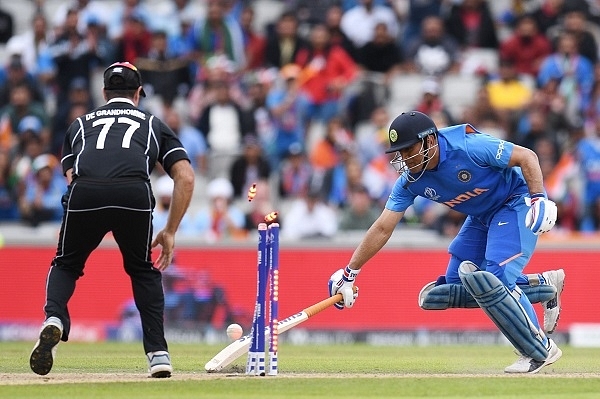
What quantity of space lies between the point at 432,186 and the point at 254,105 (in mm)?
9534

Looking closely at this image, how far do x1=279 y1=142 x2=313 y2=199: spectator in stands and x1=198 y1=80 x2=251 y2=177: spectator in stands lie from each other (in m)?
0.95

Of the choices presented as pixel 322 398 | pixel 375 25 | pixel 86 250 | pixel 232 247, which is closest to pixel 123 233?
pixel 86 250

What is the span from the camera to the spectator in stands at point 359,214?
1641cm

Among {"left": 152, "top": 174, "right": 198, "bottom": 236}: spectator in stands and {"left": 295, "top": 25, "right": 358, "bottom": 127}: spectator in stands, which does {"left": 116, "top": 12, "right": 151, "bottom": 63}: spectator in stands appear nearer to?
{"left": 295, "top": 25, "right": 358, "bottom": 127}: spectator in stands

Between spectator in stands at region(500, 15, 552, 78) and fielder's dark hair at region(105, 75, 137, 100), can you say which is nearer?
fielder's dark hair at region(105, 75, 137, 100)

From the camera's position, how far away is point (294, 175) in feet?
58.0

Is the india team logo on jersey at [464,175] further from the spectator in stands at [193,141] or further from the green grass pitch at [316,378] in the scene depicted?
the spectator in stands at [193,141]

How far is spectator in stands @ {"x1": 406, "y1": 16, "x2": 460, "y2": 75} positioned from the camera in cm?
1942

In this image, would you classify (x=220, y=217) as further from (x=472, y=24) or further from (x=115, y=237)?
(x=115, y=237)

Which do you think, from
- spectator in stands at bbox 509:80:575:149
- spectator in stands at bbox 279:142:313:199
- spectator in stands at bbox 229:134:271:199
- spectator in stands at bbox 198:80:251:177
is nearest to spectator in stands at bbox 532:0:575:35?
spectator in stands at bbox 509:80:575:149

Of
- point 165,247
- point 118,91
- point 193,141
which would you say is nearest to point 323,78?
point 193,141

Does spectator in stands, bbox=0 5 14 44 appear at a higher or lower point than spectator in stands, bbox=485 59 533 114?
higher

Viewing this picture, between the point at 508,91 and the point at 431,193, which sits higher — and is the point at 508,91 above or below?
above

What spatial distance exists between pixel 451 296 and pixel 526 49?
1083 centimetres
